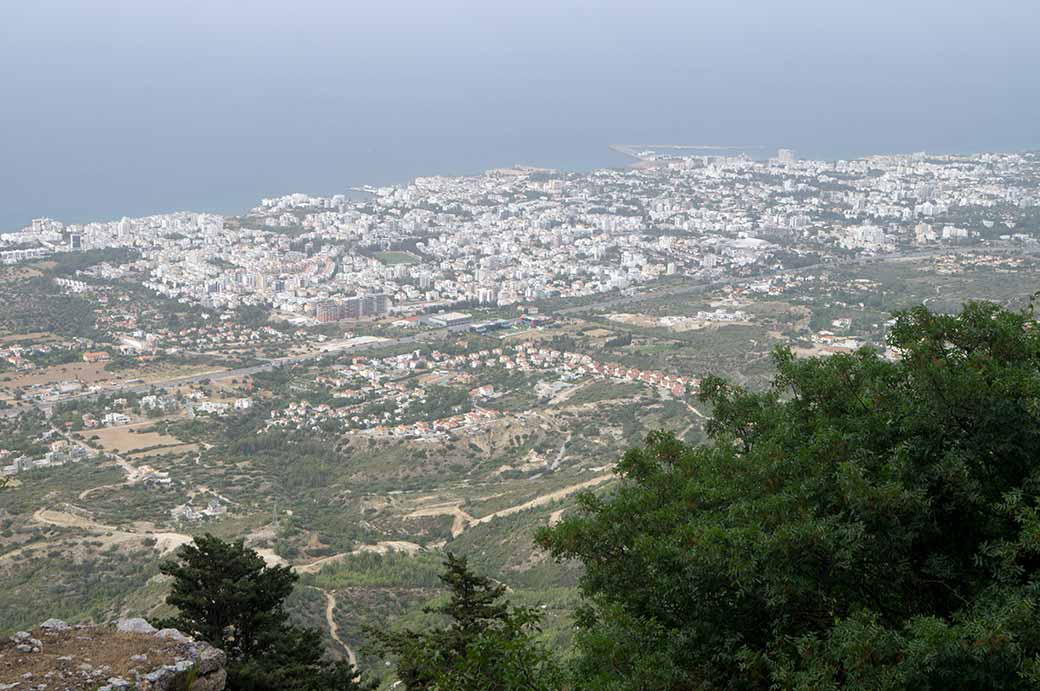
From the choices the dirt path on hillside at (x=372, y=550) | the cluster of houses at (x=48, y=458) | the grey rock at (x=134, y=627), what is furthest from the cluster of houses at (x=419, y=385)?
the grey rock at (x=134, y=627)

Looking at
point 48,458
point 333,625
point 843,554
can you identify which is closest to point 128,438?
point 48,458

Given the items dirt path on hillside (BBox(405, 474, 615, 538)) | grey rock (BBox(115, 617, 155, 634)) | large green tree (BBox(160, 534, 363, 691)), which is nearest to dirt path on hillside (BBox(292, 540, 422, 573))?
dirt path on hillside (BBox(405, 474, 615, 538))

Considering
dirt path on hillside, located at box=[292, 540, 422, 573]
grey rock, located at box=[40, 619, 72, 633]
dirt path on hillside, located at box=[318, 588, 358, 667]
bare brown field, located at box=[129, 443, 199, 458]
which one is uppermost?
grey rock, located at box=[40, 619, 72, 633]

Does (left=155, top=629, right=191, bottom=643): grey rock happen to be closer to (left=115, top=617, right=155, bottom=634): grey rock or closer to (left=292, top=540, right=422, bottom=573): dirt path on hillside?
(left=115, top=617, right=155, bottom=634): grey rock

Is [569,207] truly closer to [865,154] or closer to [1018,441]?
[865,154]

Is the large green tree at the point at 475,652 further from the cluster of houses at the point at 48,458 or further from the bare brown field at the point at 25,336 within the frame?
the bare brown field at the point at 25,336

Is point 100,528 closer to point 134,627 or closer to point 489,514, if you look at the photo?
point 489,514

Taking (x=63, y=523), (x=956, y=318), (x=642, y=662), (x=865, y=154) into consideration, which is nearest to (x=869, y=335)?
(x=63, y=523)
